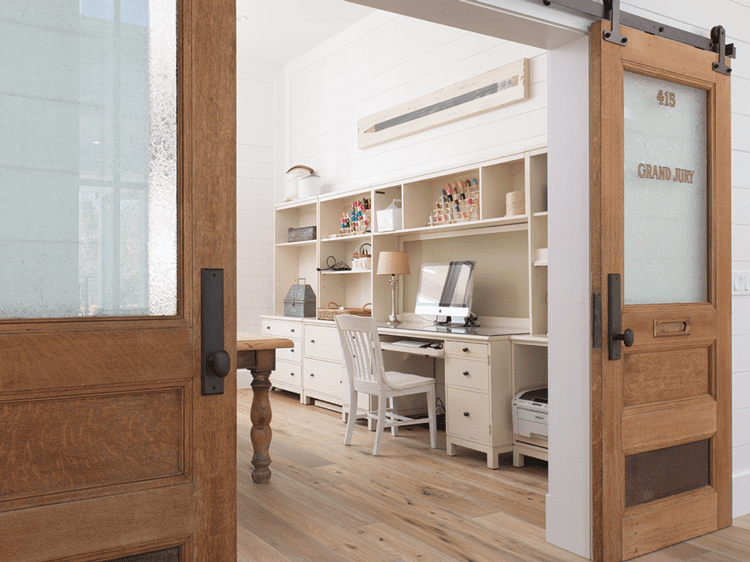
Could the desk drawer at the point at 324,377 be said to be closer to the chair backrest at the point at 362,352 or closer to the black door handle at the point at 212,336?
the chair backrest at the point at 362,352

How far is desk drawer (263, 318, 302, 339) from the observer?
5.98 meters

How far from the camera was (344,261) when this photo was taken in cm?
636

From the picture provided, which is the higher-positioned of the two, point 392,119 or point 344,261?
point 392,119

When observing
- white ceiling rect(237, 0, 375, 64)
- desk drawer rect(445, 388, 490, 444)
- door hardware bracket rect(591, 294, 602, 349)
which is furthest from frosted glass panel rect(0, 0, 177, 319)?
white ceiling rect(237, 0, 375, 64)

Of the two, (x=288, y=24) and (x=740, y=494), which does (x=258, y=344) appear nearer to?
(x=740, y=494)

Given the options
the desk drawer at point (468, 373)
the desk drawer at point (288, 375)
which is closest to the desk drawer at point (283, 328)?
the desk drawer at point (288, 375)

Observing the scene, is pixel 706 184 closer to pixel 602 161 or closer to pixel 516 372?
pixel 602 161

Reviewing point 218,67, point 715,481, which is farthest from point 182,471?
point 715,481

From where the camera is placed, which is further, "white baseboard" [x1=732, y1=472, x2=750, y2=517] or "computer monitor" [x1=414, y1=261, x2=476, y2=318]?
"computer monitor" [x1=414, y1=261, x2=476, y2=318]

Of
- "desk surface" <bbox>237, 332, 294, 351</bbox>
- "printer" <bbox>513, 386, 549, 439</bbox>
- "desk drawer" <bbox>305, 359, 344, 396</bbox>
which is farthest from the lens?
"desk drawer" <bbox>305, 359, 344, 396</bbox>

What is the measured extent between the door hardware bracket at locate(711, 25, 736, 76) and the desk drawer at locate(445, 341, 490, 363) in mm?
1899

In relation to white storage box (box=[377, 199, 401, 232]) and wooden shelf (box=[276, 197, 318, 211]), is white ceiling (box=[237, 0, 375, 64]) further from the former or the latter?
white storage box (box=[377, 199, 401, 232])

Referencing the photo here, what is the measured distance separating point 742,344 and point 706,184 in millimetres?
819

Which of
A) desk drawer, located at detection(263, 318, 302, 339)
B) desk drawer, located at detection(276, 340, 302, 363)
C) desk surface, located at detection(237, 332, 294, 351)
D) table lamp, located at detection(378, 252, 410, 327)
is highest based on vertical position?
table lamp, located at detection(378, 252, 410, 327)
